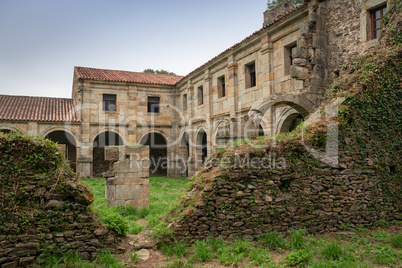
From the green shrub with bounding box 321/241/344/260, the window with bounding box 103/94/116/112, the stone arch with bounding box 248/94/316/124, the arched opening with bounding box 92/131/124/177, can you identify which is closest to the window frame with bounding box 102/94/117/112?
the window with bounding box 103/94/116/112

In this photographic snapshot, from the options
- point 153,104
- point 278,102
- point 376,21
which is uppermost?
point 376,21

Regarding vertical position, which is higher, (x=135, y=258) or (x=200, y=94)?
(x=200, y=94)

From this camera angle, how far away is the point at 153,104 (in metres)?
22.3

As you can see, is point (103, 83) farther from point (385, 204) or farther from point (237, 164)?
point (385, 204)

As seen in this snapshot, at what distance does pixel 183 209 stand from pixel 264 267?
199 centimetres

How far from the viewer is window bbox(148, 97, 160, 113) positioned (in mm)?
22203

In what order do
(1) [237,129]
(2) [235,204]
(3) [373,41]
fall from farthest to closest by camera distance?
(3) [373,41] < (1) [237,129] < (2) [235,204]

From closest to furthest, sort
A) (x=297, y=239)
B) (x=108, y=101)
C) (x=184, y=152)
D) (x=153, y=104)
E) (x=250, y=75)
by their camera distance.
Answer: (x=297, y=239)
(x=250, y=75)
(x=108, y=101)
(x=153, y=104)
(x=184, y=152)

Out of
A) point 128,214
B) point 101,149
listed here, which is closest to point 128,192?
point 128,214

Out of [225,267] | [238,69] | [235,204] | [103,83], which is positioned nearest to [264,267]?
[225,267]

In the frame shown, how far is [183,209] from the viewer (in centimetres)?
646

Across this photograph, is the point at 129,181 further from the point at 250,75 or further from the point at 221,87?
the point at 221,87

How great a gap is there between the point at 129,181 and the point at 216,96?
9373 mm

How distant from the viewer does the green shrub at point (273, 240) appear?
6.19 meters
